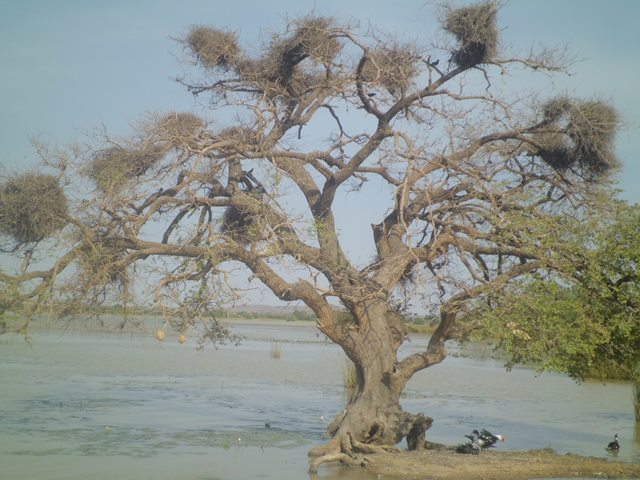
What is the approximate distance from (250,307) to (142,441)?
3.40 m

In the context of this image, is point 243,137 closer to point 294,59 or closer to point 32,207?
point 294,59

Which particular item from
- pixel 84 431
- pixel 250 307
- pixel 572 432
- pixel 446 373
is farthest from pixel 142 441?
pixel 446 373

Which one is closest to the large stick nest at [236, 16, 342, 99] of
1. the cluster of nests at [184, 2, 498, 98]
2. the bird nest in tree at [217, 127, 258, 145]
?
the cluster of nests at [184, 2, 498, 98]

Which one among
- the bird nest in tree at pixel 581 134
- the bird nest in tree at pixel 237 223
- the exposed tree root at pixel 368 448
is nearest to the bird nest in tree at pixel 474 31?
the bird nest in tree at pixel 581 134

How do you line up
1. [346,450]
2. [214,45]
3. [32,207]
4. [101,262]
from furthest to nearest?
[214,45]
[101,262]
[32,207]
[346,450]

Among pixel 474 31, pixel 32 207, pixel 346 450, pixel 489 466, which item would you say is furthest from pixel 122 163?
pixel 489 466

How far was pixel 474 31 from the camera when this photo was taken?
38.2ft

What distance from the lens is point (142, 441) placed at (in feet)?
41.3

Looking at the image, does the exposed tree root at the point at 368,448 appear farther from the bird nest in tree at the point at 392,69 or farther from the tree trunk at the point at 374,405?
the bird nest in tree at the point at 392,69

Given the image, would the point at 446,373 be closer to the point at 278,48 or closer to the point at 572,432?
the point at 572,432

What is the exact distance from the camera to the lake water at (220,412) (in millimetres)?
11070

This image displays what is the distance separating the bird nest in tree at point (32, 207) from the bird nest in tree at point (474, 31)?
239 inches

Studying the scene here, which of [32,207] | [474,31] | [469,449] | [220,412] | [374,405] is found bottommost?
[220,412]

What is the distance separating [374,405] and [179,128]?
16.2 feet
